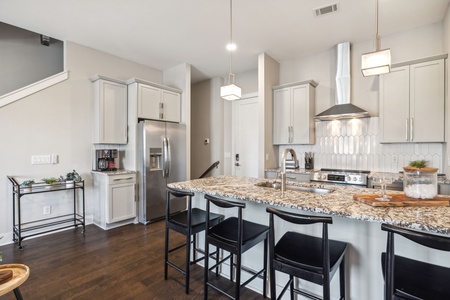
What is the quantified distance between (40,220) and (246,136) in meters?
3.94

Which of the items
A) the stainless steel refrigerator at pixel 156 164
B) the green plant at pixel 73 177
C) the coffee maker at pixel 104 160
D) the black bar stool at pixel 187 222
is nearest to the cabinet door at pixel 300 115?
the stainless steel refrigerator at pixel 156 164

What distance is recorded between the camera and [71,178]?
3.56 m

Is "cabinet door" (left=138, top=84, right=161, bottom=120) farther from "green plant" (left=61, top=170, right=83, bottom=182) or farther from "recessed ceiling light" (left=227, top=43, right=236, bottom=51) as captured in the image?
"recessed ceiling light" (left=227, top=43, right=236, bottom=51)

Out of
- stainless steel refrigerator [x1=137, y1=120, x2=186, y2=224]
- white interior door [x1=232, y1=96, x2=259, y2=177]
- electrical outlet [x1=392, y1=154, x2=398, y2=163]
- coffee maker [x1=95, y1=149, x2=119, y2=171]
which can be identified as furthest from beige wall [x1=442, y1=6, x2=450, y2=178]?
coffee maker [x1=95, y1=149, x2=119, y2=171]

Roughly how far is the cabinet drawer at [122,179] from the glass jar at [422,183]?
375cm

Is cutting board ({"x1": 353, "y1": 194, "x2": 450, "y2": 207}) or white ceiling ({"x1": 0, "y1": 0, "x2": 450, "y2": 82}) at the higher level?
white ceiling ({"x1": 0, "y1": 0, "x2": 450, "y2": 82})

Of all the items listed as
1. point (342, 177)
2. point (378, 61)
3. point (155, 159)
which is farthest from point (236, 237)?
point (155, 159)

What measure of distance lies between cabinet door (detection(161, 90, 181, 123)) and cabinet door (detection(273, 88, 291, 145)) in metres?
1.96

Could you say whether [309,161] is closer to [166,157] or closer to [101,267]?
[166,157]

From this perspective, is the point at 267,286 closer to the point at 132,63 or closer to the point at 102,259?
the point at 102,259

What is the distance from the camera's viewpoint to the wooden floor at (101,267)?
6.95 feet

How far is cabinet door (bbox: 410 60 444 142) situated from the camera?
2.96m

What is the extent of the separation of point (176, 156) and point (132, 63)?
2092mm

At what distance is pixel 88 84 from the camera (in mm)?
3969
